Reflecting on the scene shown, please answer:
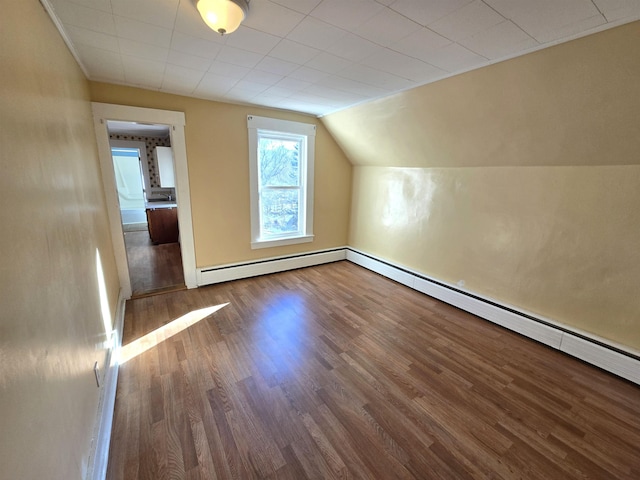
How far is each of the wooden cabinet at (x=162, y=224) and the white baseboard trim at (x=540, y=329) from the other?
15.0ft

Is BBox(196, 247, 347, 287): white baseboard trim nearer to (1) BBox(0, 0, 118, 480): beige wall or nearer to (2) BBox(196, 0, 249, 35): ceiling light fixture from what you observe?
(1) BBox(0, 0, 118, 480): beige wall

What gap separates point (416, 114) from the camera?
2.77 meters

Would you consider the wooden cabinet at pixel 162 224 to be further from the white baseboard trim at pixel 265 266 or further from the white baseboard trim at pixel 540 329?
the white baseboard trim at pixel 540 329

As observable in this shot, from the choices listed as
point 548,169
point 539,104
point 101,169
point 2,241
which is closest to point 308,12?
point 2,241

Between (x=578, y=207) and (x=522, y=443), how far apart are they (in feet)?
6.20

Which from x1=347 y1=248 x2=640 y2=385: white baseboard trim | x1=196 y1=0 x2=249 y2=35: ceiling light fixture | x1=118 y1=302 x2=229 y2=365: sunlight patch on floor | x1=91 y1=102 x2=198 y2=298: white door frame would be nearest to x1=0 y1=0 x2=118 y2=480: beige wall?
x1=118 y1=302 x2=229 y2=365: sunlight patch on floor

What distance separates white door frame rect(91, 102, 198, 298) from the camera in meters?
Result: 2.68

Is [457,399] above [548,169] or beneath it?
beneath

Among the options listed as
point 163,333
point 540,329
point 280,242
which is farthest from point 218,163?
point 540,329

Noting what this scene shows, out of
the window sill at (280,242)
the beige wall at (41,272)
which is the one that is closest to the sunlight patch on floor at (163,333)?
the beige wall at (41,272)

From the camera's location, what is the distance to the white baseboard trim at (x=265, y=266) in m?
3.56

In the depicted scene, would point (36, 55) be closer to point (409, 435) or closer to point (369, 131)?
point (409, 435)

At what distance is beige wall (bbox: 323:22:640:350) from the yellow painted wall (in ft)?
4.42

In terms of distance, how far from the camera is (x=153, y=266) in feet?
14.0
